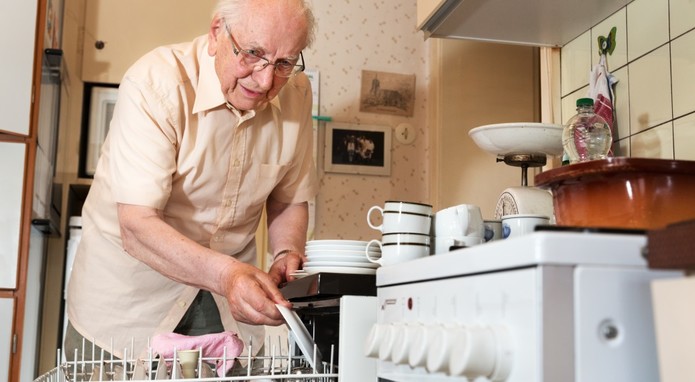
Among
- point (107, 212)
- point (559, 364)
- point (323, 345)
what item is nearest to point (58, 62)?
point (107, 212)

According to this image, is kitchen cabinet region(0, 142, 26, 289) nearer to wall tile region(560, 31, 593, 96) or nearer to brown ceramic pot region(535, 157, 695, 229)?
wall tile region(560, 31, 593, 96)

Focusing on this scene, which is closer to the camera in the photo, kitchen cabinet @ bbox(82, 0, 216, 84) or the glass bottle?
the glass bottle

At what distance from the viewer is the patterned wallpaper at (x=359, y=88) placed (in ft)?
9.75

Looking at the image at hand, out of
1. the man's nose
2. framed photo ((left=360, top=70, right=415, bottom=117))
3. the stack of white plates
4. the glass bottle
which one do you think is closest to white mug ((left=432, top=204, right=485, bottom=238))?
the stack of white plates

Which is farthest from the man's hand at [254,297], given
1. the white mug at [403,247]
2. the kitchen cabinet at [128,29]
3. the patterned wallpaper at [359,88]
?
the kitchen cabinet at [128,29]

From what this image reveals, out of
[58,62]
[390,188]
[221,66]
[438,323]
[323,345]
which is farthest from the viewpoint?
[390,188]

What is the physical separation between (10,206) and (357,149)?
1.24 meters

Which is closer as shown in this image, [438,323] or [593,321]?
[593,321]

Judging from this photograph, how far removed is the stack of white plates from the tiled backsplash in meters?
0.52

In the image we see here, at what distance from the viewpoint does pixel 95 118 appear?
9.38ft

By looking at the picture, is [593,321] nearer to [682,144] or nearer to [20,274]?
[682,144]

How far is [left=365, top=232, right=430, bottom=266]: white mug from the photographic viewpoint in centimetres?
91

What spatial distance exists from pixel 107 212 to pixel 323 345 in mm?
715

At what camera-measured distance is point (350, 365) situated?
0.90m
